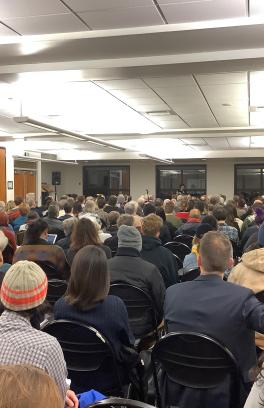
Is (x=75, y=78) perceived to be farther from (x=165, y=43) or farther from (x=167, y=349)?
(x=167, y=349)

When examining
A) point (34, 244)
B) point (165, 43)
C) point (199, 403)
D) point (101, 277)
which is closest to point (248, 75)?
point (165, 43)

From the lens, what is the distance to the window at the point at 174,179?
2064 cm

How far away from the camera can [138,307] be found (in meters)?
3.32

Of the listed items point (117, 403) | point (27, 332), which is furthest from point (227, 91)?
point (117, 403)

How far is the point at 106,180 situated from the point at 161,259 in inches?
670

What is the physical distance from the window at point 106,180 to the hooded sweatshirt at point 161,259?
53.9 ft

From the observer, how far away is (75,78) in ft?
18.6

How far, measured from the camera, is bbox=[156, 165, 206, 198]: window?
20.6 m

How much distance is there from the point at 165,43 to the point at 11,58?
5.81 feet

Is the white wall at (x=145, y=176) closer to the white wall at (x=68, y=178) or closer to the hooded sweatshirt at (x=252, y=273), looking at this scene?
the white wall at (x=68, y=178)

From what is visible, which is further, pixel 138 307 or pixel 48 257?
pixel 48 257

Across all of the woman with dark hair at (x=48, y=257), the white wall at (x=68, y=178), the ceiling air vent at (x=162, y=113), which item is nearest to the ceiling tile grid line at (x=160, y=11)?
the woman with dark hair at (x=48, y=257)

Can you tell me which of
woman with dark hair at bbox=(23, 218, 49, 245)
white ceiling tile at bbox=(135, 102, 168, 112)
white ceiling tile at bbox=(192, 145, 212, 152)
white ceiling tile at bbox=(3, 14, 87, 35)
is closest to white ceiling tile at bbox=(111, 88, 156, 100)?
white ceiling tile at bbox=(135, 102, 168, 112)

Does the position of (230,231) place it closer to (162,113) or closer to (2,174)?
(162,113)
